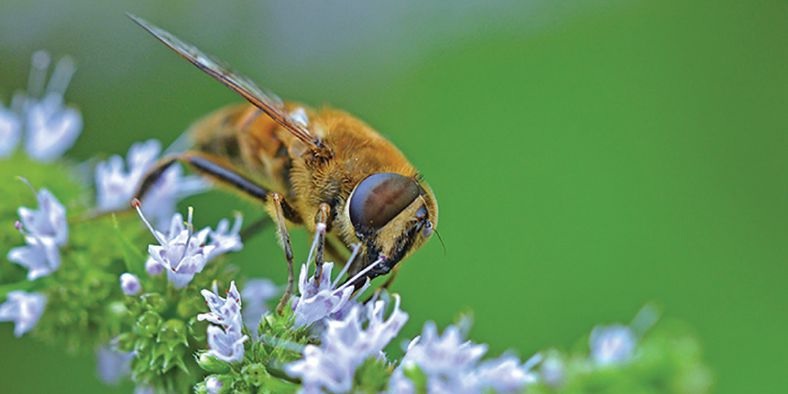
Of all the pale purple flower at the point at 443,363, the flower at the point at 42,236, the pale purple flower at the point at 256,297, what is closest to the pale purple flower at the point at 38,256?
the flower at the point at 42,236

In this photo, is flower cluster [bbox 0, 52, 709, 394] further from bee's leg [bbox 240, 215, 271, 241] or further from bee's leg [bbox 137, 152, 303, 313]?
bee's leg [bbox 240, 215, 271, 241]

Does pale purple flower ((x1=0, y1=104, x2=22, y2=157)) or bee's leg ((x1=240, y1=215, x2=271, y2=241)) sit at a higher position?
bee's leg ((x1=240, y1=215, x2=271, y2=241))

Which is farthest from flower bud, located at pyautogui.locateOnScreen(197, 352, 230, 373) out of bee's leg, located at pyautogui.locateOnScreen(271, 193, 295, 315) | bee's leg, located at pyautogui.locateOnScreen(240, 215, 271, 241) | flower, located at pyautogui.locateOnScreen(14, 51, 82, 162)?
flower, located at pyautogui.locateOnScreen(14, 51, 82, 162)

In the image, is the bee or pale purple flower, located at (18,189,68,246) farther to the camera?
pale purple flower, located at (18,189,68,246)

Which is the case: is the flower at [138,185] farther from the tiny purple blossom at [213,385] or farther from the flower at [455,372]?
the flower at [455,372]

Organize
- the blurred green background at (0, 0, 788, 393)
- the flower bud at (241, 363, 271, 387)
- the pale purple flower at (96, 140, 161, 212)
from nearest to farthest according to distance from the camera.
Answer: the flower bud at (241, 363, 271, 387)
the pale purple flower at (96, 140, 161, 212)
the blurred green background at (0, 0, 788, 393)

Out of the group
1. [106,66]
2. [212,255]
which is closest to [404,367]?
[212,255]

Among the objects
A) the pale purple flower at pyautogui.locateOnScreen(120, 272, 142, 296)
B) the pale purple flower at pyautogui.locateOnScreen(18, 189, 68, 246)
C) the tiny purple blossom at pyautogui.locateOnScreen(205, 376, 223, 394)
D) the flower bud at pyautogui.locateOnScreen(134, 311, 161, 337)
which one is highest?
the pale purple flower at pyautogui.locateOnScreen(18, 189, 68, 246)

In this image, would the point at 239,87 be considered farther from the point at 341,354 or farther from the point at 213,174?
the point at 341,354
